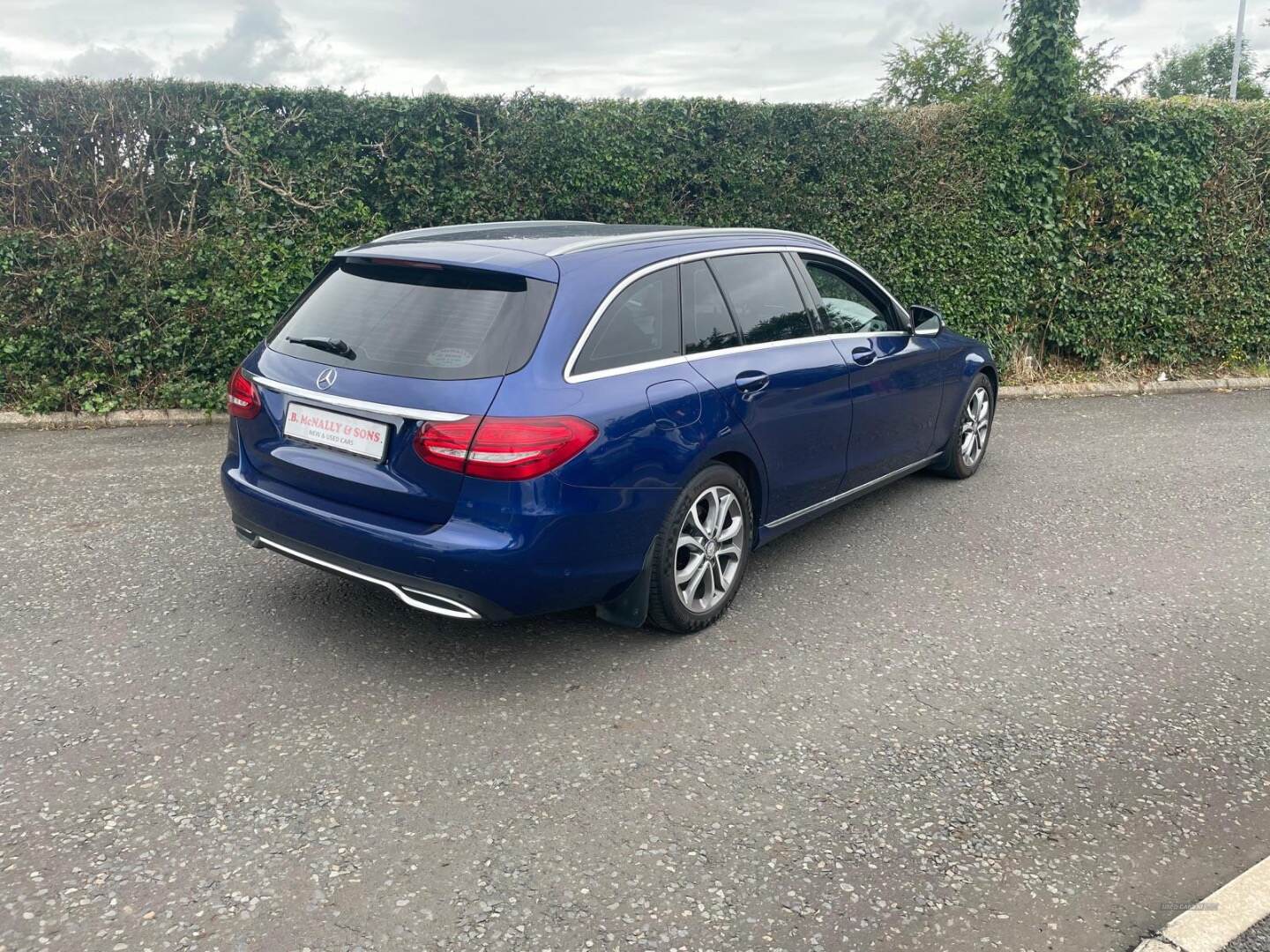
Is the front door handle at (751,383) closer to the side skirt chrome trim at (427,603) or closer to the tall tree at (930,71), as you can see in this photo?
the side skirt chrome trim at (427,603)

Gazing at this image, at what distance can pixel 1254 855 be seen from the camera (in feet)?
9.17

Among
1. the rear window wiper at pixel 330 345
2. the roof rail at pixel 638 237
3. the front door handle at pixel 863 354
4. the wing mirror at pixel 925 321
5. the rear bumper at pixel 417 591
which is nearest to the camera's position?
the rear bumper at pixel 417 591

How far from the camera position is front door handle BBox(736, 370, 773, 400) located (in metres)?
4.19

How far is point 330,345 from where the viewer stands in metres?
3.79

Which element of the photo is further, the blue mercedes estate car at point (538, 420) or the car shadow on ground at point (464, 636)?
the car shadow on ground at point (464, 636)

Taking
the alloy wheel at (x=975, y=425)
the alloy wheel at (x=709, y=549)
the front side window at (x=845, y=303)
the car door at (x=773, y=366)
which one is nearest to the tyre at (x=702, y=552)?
the alloy wheel at (x=709, y=549)

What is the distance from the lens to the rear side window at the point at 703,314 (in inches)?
162

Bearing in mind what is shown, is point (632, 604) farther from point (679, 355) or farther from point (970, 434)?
point (970, 434)

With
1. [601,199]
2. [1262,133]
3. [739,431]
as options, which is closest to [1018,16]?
[1262,133]

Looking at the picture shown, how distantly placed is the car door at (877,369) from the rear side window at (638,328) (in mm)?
1172

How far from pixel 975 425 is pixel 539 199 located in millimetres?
4209

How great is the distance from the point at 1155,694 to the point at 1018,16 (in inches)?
332

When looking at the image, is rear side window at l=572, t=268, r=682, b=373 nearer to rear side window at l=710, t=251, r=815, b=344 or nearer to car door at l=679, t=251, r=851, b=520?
car door at l=679, t=251, r=851, b=520

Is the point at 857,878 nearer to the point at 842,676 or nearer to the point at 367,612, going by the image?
the point at 842,676
